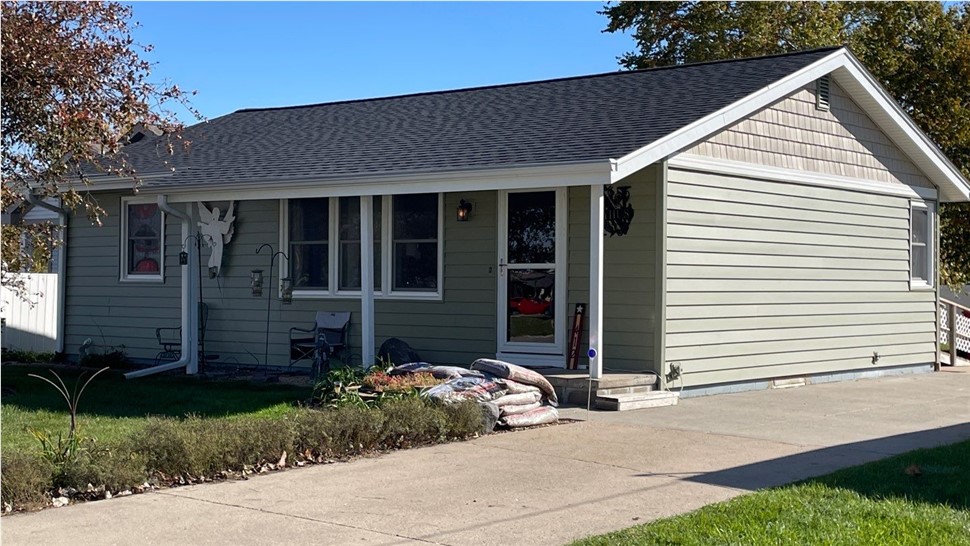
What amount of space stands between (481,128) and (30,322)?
31.4ft

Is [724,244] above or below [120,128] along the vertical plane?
below

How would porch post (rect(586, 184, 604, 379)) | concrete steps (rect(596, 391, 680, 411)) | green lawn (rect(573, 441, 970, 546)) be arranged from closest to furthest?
green lawn (rect(573, 441, 970, 546)) < porch post (rect(586, 184, 604, 379)) < concrete steps (rect(596, 391, 680, 411))

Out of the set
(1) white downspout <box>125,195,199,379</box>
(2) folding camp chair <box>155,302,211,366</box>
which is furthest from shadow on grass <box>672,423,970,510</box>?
(2) folding camp chair <box>155,302,211,366</box>

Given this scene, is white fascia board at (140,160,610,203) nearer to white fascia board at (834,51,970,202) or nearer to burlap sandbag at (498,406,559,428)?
burlap sandbag at (498,406,559,428)

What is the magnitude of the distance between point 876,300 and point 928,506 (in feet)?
33.5

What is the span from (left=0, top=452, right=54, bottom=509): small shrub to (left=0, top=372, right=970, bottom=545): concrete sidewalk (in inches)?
6.2

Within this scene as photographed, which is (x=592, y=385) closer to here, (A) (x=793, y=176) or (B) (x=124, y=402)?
(A) (x=793, y=176)

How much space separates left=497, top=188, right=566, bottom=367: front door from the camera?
13.3m

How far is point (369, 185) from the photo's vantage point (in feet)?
43.4

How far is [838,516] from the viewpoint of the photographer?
21.5ft

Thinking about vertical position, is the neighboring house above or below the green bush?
above

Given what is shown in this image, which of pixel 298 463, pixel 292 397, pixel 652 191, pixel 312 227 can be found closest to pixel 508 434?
pixel 298 463

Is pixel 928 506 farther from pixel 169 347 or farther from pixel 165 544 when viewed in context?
pixel 169 347

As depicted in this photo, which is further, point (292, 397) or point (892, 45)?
point (892, 45)
